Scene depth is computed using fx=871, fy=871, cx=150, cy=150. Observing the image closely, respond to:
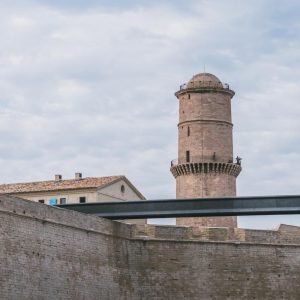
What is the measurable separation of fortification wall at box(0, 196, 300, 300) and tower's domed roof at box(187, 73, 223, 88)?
16804 mm

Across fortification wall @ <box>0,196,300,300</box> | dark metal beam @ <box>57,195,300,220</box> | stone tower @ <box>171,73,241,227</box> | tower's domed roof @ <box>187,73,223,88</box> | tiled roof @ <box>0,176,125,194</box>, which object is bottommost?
fortification wall @ <box>0,196,300,300</box>

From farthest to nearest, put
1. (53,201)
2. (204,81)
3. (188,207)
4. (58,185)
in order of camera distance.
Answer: (204,81) < (58,185) < (53,201) < (188,207)

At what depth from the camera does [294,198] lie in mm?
29188

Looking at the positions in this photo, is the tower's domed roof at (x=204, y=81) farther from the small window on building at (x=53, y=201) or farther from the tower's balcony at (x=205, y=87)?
the small window on building at (x=53, y=201)

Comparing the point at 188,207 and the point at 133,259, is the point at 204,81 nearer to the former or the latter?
the point at 188,207

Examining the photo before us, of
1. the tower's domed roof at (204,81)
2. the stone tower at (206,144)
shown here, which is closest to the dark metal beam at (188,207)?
the stone tower at (206,144)

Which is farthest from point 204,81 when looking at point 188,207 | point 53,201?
point 188,207

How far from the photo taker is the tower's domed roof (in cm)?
4797

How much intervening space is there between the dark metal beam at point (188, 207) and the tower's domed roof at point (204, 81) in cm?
1884

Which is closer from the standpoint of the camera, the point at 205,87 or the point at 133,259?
the point at 133,259

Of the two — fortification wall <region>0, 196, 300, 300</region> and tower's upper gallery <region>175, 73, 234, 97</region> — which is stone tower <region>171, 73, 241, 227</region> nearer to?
tower's upper gallery <region>175, 73, 234, 97</region>

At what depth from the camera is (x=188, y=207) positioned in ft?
97.9

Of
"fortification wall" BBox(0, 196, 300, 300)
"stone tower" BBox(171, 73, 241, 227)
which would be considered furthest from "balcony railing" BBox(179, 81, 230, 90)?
"fortification wall" BBox(0, 196, 300, 300)

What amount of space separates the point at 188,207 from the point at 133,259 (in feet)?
8.63
